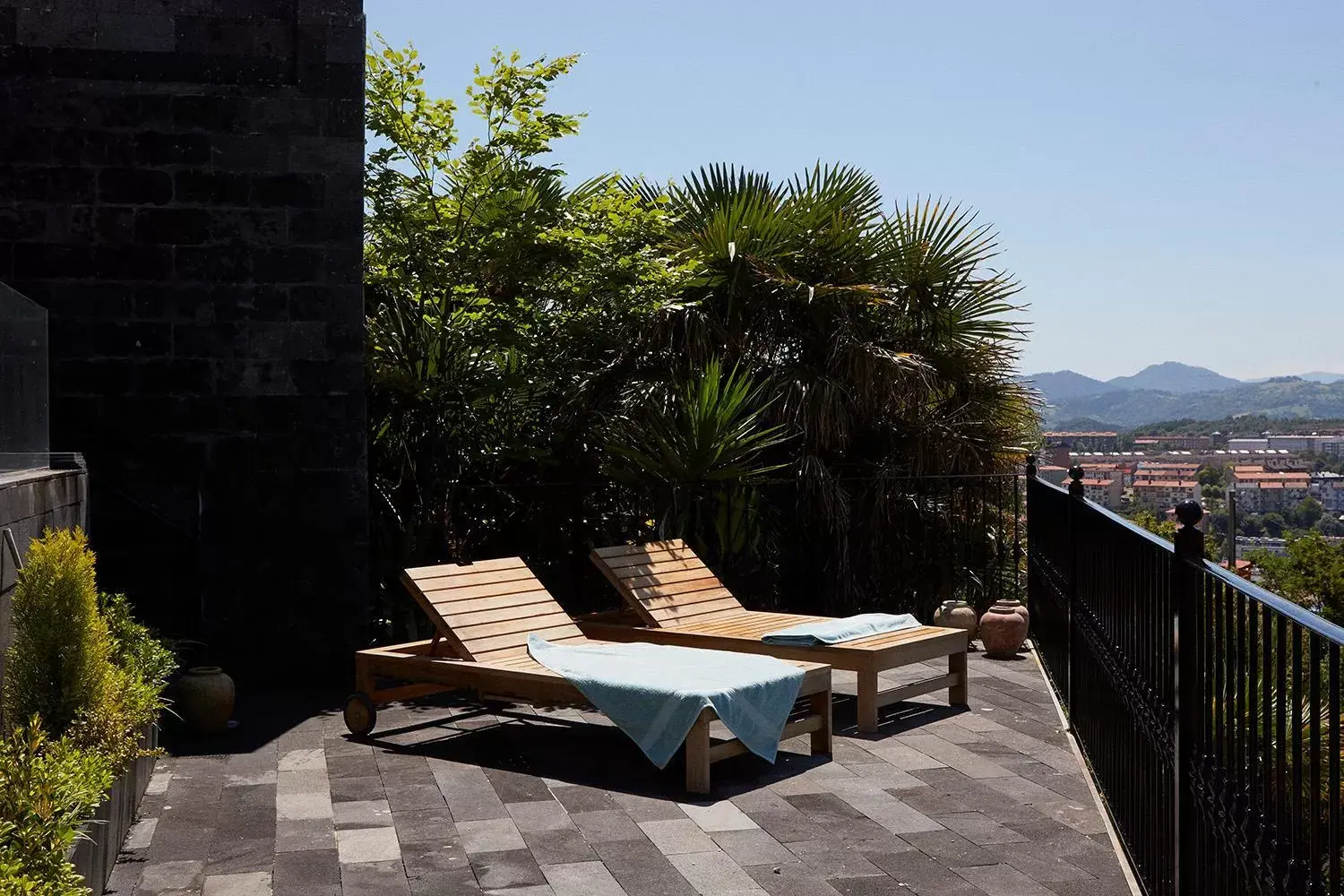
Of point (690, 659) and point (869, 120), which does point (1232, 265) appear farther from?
point (690, 659)

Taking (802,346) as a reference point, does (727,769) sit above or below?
below

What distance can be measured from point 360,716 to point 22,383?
2.31m

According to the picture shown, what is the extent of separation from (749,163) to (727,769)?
22.6 ft

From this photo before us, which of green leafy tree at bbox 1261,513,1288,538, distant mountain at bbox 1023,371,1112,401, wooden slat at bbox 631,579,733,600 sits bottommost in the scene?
green leafy tree at bbox 1261,513,1288,538

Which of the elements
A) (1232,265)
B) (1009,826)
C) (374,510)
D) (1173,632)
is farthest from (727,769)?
(1232,265)

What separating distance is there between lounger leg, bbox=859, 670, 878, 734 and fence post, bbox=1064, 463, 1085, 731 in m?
0.97

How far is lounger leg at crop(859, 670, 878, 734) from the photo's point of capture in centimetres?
679

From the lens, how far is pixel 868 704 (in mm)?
6797

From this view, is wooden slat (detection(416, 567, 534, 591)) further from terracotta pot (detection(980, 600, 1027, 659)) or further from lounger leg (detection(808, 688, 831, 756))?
terracotta pot (detection(980, 600, 1027, 659))

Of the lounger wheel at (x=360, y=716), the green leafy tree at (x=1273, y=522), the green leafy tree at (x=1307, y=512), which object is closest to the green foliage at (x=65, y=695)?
the lounger wheel at (x=360, y=716)

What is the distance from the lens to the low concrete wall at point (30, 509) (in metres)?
4.62

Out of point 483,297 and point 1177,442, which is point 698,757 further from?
point 1177,442

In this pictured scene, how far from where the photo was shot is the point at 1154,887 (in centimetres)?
398

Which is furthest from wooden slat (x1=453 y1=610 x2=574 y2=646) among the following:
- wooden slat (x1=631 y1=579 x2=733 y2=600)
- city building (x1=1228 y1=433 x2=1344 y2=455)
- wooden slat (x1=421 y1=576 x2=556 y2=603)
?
city building (x1=1228 y1=433 x2=1344 y2=455)
